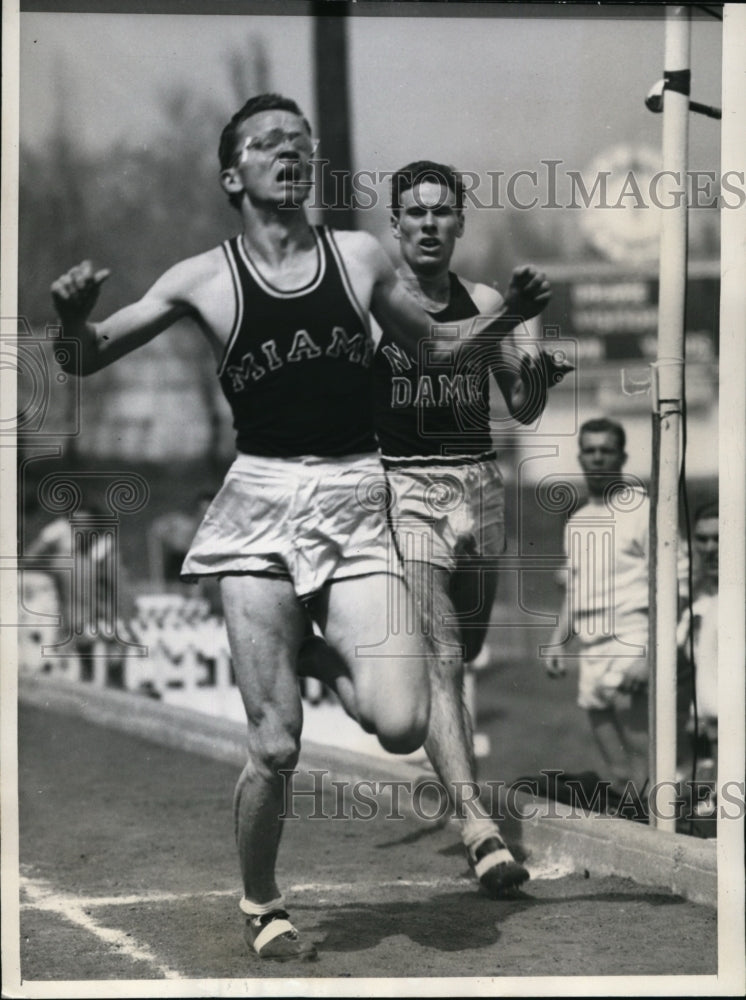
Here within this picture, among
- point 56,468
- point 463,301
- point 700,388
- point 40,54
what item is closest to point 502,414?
point 463,301

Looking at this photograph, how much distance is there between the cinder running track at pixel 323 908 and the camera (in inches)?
A: 204

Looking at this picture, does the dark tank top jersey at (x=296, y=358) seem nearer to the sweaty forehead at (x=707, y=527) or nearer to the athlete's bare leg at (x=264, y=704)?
the athlete's bare leg at (x=264, y=704)

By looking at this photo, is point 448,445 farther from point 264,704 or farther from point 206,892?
point 206,892

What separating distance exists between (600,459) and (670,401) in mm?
330

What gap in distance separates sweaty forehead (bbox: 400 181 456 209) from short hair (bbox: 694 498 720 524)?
54.3 inches

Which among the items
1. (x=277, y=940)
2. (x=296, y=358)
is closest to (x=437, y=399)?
(x=296, y=358)

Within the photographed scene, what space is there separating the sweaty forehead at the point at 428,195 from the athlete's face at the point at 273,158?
0.39 m

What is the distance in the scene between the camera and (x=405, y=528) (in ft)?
19.4

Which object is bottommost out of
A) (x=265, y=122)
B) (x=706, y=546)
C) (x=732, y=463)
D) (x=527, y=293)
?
(x=706, y=546)

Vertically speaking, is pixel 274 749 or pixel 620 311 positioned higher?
pixel 620 311

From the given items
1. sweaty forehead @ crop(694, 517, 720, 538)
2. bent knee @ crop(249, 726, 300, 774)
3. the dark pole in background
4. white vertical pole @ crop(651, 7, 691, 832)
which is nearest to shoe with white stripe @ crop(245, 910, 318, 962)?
bent knee @ crop(249, 726, 300, 774)

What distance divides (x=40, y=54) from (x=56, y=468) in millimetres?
1241

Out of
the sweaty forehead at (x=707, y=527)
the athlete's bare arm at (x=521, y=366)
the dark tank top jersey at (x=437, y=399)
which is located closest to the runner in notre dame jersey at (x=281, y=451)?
the dark tank top jersey at (x=437, y=399)

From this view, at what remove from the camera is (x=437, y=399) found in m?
5.80
